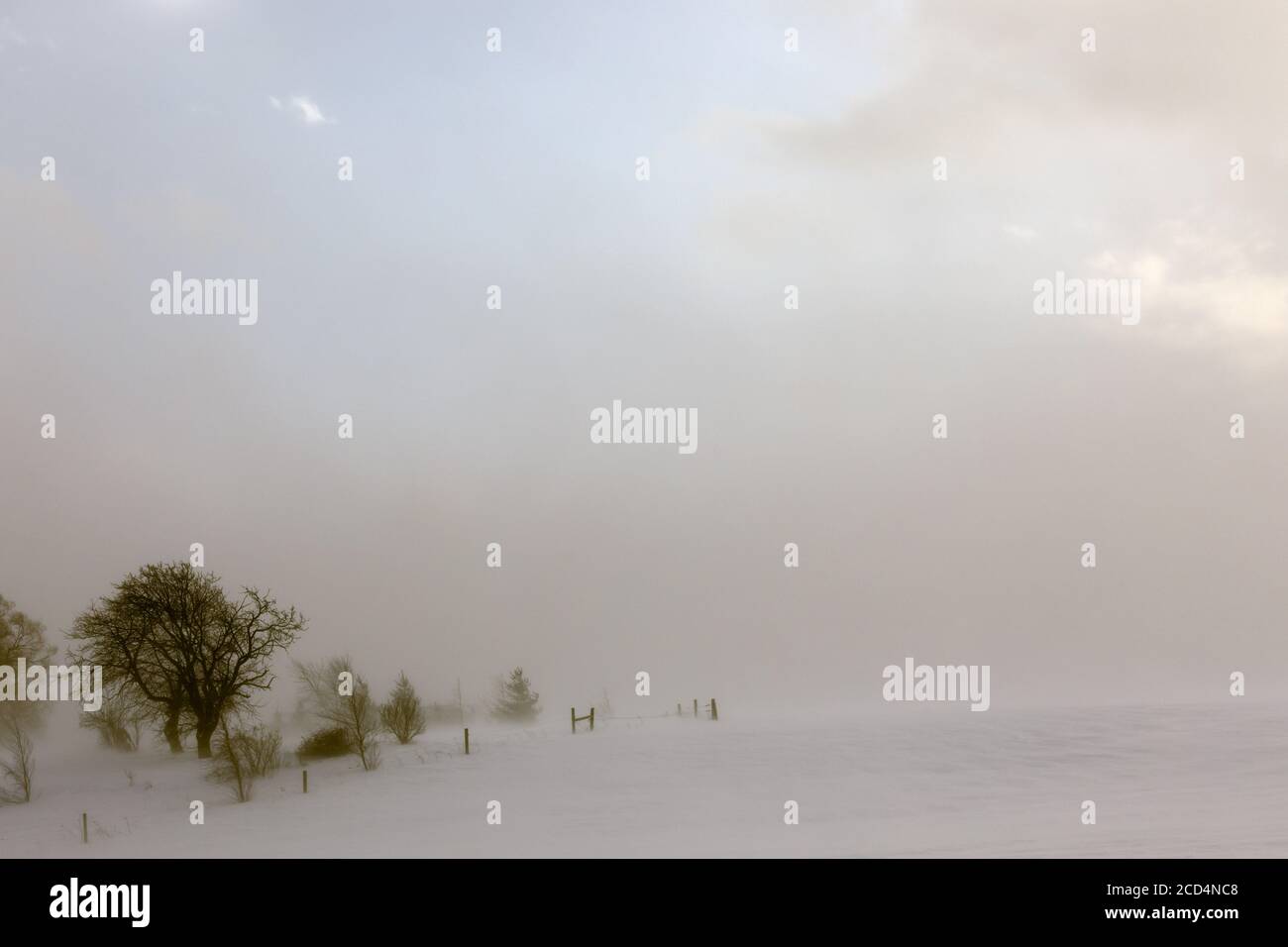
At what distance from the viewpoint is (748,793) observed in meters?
33.4

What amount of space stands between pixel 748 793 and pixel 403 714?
20.1 meters

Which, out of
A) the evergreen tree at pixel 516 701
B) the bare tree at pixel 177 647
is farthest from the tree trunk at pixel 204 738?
the evergreen tree at pixel 516 701

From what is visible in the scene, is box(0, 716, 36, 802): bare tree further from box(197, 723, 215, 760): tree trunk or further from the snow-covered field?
box(197, 723, 215, 760): tree trunk

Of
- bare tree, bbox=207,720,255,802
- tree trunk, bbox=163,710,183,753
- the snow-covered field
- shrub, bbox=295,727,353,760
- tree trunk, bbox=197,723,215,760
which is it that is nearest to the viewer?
the snow-covered field

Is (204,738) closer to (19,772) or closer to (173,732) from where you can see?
(173,732)

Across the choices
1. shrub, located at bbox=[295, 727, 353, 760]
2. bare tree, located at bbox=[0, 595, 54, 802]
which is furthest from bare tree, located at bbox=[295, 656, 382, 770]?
bare tree, located at bbox=[0, 595, 54, 802]

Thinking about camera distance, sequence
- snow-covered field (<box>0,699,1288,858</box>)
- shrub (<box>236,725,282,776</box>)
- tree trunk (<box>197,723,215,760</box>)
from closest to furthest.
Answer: snow-covered field (<box>0,699,1288,858</box>) → shrub (<box>236,725,282,776</box>) → tree trunk (<box>197,723,215,760</box>)

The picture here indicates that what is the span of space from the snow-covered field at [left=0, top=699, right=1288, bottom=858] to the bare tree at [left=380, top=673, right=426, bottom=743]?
112 centimetres

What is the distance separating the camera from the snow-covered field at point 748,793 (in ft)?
81.1

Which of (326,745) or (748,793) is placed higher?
(326,745)

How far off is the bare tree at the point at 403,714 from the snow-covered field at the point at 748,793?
1116 mm

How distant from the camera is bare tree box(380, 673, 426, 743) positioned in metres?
45.0

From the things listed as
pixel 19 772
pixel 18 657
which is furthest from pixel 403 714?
pixel 18 657
